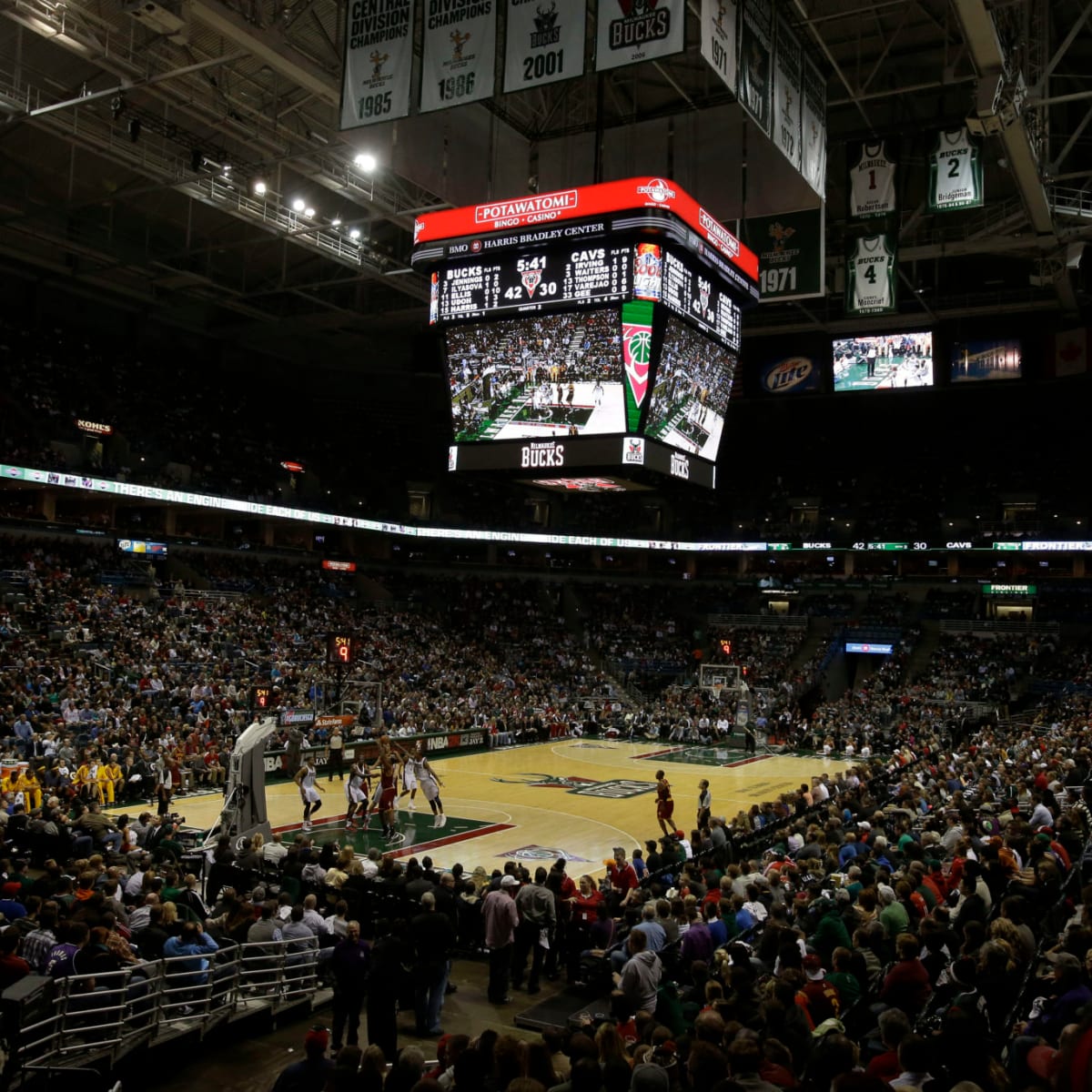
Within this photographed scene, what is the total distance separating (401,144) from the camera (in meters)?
17.2

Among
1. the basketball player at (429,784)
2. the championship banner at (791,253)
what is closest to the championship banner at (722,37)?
the championship banner at (791,253)

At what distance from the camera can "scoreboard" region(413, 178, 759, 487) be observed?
14914 mm

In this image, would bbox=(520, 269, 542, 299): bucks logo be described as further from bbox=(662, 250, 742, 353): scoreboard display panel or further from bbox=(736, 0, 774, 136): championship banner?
bbox=(736, 0, 774, 136): championship banner

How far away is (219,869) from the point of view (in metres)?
12.8

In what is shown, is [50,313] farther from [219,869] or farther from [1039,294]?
[1039,294]

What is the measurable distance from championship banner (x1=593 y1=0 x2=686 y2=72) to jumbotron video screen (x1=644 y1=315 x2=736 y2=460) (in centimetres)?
384

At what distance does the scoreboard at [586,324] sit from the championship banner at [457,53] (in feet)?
7.30

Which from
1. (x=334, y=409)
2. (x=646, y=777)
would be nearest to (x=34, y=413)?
(x=334, y=409)

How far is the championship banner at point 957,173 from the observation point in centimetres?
2088

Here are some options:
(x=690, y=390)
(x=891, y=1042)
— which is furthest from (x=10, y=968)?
(x=690, y=390)

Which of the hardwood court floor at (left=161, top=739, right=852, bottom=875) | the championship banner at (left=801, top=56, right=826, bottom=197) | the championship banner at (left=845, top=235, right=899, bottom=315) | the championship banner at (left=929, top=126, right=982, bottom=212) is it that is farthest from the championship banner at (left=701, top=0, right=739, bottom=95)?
the hardwood court floor at (left=161, top=739, right=852, bottom=875)

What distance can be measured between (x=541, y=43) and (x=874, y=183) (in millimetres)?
11517

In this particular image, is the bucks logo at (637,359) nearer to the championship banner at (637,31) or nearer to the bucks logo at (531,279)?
the bucks logo at (531,279)

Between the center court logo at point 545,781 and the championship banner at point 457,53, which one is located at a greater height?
the championship banner at point 457,53
